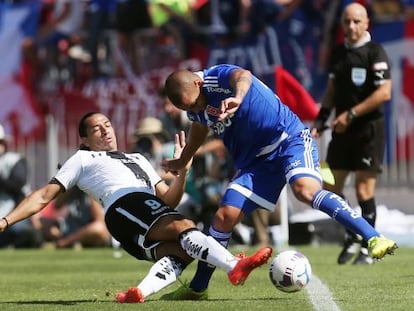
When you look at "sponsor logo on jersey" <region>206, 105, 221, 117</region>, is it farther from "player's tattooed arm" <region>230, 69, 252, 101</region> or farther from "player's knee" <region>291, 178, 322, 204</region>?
"player's knee" <region>291, 178, 322, 204</region>

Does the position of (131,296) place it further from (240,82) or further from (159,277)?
(240,82)

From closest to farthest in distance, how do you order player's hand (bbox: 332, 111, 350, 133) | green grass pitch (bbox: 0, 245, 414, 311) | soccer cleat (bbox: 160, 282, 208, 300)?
green grass pitch (bbox: 0, 245, 414, 311)
soccer cleat (bbox: 160, 282, 208, 300)
player's hand (bbox: 332, 111, 350, 133)

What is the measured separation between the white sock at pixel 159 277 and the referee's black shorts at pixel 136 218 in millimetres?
298

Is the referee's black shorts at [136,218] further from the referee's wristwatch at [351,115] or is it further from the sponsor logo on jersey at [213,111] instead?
the referee's wristwatch at [351,115]

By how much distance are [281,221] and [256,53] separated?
309cm

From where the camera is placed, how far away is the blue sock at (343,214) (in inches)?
345

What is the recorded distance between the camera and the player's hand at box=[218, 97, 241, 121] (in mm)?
8289

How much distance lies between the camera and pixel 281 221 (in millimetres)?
18109

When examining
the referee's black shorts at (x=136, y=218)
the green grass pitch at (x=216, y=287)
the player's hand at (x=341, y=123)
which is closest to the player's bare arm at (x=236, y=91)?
the referee's black shorts at (x=136, y=218)

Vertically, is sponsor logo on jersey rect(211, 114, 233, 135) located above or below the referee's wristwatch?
above

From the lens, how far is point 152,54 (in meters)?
20.6

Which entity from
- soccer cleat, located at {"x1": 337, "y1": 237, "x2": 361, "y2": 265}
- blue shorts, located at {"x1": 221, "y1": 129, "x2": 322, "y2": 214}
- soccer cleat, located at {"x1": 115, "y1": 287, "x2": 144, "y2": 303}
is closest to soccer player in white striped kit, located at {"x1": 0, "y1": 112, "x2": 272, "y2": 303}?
soccer cleat, located at {"x1": 115, "y1": 287, "x2": 144, "y2": 303}

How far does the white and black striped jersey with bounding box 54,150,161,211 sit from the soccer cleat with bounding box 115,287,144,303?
83 centimetres

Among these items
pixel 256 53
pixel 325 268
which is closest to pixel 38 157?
pixel 256 53
